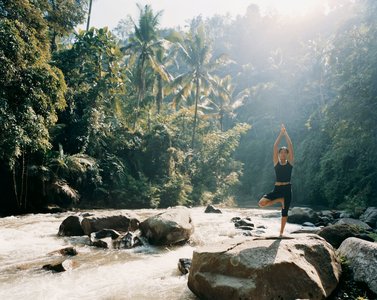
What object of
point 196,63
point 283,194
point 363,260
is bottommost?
point 363,260

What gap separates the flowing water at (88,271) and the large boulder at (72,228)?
26 centimetres

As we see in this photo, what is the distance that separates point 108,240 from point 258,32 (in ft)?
214

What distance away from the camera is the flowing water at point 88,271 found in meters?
4.91

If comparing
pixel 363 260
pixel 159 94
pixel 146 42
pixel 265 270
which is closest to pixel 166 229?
pixel 265 270

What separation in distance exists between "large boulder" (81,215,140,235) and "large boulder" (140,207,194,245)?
0.97 metres

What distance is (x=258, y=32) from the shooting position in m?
65.9

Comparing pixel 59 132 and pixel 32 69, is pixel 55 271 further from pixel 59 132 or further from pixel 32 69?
pixel 59 132

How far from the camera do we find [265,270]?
14.1ft

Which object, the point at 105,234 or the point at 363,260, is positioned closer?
the point at 363,260

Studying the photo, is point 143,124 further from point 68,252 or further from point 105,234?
point 68,252

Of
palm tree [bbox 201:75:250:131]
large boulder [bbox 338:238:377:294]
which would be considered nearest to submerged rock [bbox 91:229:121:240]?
large boulder [bbox 338:238:377:294]

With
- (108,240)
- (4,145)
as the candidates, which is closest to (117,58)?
(4,145)

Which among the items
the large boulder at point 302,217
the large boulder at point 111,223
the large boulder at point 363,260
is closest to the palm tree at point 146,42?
the large boulder at point 302,217

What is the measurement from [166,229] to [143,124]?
19.2 m
